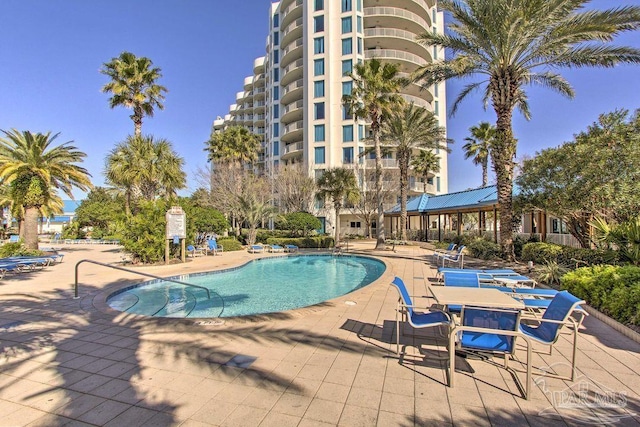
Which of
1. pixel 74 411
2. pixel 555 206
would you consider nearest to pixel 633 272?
pixel 555 206

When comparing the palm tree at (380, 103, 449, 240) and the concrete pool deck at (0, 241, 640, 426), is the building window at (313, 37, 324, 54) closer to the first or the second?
the palm tree at (380, 103, 449, 240)

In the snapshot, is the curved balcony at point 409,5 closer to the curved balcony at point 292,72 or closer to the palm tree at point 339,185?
the curved balcony at point 292,72

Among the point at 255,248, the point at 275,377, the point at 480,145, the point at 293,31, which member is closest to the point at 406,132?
the point at 480,145

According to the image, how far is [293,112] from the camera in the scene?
42.6 m

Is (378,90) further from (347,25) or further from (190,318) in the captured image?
(347,25)

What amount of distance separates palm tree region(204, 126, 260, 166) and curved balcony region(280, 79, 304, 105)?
10126mm

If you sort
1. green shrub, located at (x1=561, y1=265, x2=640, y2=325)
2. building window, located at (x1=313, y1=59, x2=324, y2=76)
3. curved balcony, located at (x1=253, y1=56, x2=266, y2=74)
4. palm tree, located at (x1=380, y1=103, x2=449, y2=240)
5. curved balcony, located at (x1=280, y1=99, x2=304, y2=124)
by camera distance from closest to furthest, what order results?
green shrub, located at (x1=561, y1=265, x2=640, y2=325) < palm tree, located at (x1=380, y1=103, x2=449, y2=240) < building window, located at (x1=313, y1=59, x2=324, y2=76) < curved balcony, located at (x1=280, y1=99, x2=304, y2=124) < curved balcony, located at (x1=253, y1=56, x2=266, y2=74)

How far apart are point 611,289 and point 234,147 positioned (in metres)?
A: 34.4

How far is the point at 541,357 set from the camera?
423cm

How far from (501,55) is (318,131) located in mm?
27861

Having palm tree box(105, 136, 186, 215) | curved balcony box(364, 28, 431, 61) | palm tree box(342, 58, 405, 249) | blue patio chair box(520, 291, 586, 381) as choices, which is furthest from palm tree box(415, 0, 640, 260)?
curved balcony box(364, 28, 431, 61)

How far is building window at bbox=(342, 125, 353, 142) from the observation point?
125ft

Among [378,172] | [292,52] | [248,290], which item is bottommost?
[248,290]

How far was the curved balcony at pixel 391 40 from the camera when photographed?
38219 mm
